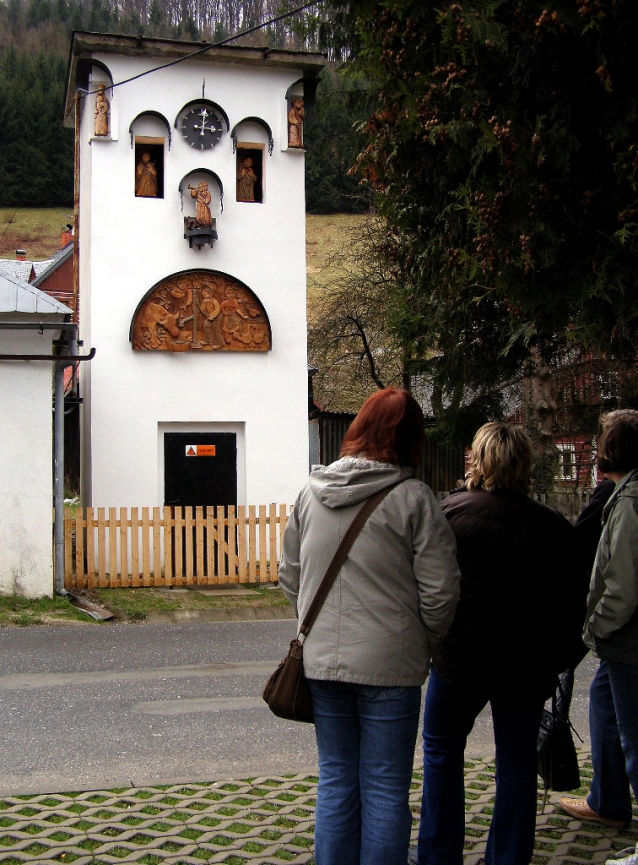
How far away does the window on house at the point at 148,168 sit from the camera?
48.1 ft

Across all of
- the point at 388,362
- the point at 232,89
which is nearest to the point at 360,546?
the point at 232,89

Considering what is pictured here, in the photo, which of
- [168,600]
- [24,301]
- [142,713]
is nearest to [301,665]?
[142,713]

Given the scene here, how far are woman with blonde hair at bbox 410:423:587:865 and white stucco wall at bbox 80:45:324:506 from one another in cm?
1101

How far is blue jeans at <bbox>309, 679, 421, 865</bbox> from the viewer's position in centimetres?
329

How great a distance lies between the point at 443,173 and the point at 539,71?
0.72 metres

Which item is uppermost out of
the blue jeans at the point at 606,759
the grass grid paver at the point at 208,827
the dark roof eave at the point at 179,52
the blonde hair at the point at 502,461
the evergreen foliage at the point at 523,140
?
the dark roof eave at the point at 179,52

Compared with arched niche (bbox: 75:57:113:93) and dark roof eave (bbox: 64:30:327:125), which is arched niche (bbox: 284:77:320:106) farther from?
arched niche (bbox: 75:57:113:93)

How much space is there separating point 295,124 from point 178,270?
3.09 meters

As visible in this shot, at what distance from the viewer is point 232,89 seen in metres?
14.9

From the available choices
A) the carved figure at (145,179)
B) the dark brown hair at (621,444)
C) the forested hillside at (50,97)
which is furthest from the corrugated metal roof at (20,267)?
the dark brown hair at (621,444)

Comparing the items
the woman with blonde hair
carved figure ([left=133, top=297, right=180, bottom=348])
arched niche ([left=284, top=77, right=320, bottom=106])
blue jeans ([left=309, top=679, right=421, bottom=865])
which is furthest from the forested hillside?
blue jeans ([left=309, top=679, right=421, bottom=865])

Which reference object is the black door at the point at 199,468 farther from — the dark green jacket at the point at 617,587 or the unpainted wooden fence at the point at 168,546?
the dark green jacket at the point at 617,587

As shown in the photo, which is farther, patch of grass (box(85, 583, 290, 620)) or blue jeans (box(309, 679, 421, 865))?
patch of grass (box(85, 583, 290, 620))

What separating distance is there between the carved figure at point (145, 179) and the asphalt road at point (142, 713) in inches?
285
